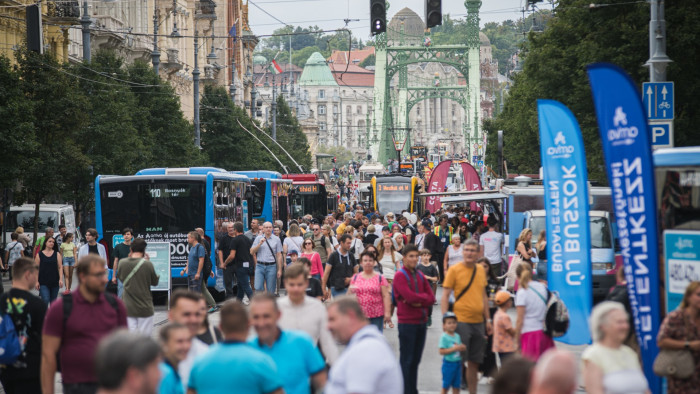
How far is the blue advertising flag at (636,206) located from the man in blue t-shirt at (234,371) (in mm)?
4793

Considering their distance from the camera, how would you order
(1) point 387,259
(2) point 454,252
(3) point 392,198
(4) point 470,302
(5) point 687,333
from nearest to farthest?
(5) point 687,333, (4) point 470,302, (1) point 387,259, (2) point 454,252, (3) point 392,198

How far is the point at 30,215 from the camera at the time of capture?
35.7 meters

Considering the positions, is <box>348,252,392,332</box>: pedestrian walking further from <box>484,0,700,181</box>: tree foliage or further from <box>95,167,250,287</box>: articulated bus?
<box>484,0,700,181</box>: tree foliage

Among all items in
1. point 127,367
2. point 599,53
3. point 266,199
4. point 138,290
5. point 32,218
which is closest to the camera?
point 127,367

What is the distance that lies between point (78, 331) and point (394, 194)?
45.0 meters

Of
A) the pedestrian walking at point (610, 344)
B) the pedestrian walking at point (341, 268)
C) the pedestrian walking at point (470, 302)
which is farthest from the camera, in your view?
the pedestrian walking at point (341, 268)

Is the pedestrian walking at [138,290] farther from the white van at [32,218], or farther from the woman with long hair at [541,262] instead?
the white van at [32,218]

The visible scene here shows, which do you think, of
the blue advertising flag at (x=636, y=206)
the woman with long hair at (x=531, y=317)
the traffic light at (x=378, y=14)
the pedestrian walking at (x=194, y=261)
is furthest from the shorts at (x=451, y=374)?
the traffic light at (x=378, y=14)

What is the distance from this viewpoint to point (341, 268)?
16.6 meters

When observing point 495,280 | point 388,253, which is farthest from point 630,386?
point 388,253

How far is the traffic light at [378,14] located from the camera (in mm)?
20844

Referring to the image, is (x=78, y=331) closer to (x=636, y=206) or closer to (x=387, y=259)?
(x=636, y=206)

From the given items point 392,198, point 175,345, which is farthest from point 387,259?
point 392,198

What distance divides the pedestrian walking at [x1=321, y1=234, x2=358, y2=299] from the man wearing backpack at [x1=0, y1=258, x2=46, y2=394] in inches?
294
